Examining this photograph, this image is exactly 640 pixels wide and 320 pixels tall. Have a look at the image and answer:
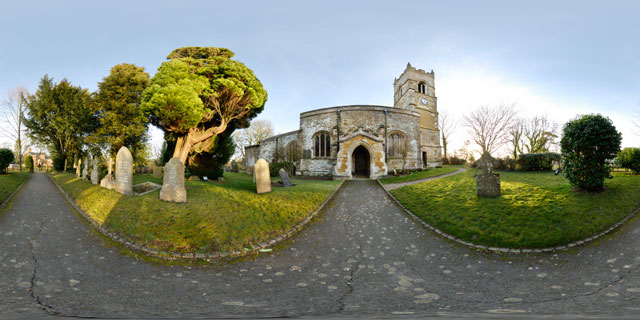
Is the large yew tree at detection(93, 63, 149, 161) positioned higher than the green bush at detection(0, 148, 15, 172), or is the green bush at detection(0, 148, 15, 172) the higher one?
the large yew tree at detection(93, 63, 149, 161)

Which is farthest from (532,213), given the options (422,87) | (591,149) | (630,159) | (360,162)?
(422,87)

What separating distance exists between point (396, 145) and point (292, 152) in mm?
11166

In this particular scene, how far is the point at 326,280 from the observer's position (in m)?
4.82

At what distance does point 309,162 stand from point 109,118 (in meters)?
17.2

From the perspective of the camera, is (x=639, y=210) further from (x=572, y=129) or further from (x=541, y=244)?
(x=541, y=244)

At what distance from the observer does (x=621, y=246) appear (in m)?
5.54

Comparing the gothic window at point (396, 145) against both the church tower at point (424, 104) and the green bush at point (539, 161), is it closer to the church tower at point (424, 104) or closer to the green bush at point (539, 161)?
the green bush at point (539, 161)

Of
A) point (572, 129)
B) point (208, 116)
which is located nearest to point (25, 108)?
point (208, 116)

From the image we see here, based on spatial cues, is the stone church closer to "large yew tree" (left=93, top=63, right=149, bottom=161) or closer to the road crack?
"large yew tree" (left=93, top=63, right=149, bottom=161)

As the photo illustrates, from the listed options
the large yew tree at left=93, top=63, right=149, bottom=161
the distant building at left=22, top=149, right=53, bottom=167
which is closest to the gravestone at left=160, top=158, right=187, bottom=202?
the large yew tree at left=93, top=63, right=149, bottom=161

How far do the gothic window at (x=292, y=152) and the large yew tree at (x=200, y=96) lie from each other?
803 centimetres

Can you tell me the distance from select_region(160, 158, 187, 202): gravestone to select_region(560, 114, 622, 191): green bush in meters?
14.6

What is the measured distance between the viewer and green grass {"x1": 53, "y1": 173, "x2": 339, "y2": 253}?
6340 mm

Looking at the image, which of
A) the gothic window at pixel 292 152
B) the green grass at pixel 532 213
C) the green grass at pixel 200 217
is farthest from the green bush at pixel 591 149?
the gothic window at pixel 292 152
